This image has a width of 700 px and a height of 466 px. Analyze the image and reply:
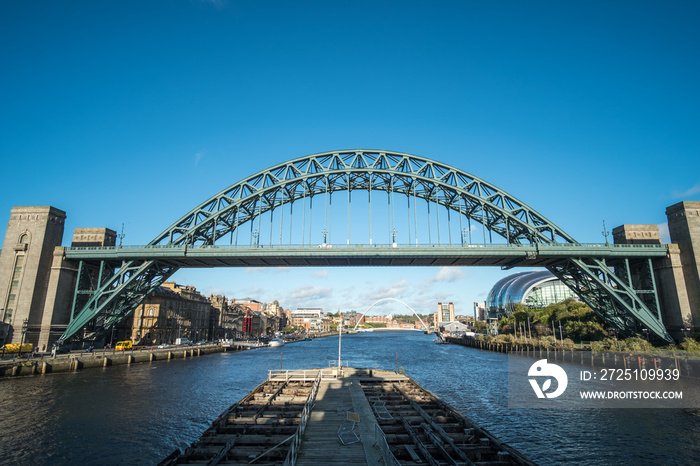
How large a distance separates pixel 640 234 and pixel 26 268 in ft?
280

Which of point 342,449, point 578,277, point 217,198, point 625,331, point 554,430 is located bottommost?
point 554,430

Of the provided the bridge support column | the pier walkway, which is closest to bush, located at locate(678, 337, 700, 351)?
the bridge support column

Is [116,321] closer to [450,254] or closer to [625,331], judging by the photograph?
[450,254]

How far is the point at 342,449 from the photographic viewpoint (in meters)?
15.3

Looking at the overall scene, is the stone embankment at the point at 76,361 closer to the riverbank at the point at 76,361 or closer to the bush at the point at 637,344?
the riverbank at the point at 76,361

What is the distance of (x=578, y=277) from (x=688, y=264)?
12486 millimetres

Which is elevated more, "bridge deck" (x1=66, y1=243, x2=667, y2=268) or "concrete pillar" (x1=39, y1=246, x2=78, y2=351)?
"bridge deck" (x1=66, y1=243, x2=667, y2=268)

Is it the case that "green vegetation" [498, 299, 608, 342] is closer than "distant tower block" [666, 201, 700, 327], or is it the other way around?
"distant tower block" [666, 201, 700, 327]

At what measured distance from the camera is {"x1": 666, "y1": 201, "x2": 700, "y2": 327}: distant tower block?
49.8m

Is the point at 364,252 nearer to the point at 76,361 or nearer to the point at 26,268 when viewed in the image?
the point at 76,361

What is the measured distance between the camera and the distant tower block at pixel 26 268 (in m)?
51.3

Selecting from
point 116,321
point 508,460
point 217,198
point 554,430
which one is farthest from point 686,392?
point 116,321

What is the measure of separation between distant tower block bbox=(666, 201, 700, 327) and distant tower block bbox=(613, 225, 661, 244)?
18.4ft

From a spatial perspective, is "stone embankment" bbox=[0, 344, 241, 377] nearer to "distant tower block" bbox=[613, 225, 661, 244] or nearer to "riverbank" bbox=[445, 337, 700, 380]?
"riverbank" bbox=[445, 337, 700, 380]
